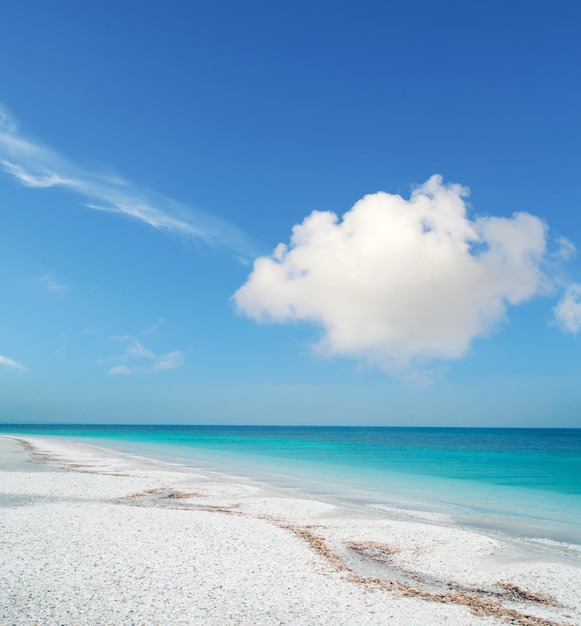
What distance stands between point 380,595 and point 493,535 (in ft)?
24.1

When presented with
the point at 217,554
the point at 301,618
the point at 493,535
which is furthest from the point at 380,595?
the point at 493,535

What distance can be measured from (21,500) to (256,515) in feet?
23.4

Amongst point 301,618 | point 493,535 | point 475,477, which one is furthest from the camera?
point 475,477

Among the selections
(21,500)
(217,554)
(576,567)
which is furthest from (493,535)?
(21,500)

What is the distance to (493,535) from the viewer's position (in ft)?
45.3

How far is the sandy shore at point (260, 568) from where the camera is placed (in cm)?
710

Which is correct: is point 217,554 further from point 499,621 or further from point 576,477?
point 576,477

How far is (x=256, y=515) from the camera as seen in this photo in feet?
47.9

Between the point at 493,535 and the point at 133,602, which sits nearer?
the point at 133,602

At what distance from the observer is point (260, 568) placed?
9.13 meters

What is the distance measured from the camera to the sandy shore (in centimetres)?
710

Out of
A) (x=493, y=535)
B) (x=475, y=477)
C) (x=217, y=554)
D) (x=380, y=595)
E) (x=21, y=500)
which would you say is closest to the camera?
(x=380, y=595)

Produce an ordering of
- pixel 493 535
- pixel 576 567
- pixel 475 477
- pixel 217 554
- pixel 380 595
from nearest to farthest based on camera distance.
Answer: pixel 380 595
pixel 217 554
pixel 576 567
pixel 493 535
pixel 475 477

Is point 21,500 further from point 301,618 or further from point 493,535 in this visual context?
point 493,535
